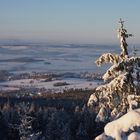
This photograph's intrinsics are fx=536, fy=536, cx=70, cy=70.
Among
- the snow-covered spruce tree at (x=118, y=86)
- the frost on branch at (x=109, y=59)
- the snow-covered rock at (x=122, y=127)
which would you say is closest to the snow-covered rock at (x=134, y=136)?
the snow-covered rock at (x=122, y=127)

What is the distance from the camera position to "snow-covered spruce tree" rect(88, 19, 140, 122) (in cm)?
1315

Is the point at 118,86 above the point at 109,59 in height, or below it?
below

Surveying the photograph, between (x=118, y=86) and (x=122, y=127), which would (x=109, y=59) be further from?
(x=122, y=127)

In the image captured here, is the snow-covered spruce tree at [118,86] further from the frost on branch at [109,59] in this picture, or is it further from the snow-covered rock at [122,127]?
the snow-covered rock at [122,127]

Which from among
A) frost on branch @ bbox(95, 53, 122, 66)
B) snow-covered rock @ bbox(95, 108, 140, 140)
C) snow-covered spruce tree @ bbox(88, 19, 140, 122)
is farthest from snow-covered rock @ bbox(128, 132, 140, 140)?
frost on branch @ bbox(95, 53, 122, 66)

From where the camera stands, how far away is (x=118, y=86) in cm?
1315

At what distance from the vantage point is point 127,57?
13398 millimetres

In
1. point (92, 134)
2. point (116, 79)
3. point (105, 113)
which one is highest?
point (116, 79)

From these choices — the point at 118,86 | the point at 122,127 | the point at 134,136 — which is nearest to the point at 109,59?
the point at 118,86

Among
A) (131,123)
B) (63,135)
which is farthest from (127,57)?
(63,135)

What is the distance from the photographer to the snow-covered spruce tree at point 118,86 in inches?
518

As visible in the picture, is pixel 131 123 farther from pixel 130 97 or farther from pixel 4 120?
pixel 4 120

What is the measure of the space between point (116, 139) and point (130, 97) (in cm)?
395

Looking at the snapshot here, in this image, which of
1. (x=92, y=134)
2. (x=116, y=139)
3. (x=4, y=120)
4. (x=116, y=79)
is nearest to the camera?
(x=116, y=139)
